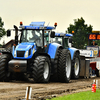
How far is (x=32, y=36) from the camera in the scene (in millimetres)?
17688

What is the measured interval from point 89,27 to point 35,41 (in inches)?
2672

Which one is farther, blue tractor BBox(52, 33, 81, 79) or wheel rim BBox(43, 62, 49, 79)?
blue tractor BBox(52, 33, 81, 79)

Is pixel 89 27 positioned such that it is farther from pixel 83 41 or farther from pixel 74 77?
pixel 74 77

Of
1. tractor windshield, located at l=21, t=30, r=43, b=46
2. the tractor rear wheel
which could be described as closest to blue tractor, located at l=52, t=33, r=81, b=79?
tractor windshield, located at l=21, t=30, r=43, b=46

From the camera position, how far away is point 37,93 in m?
12.3

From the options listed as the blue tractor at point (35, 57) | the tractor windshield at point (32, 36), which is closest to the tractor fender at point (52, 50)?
the blue tractor at point (35, 57)

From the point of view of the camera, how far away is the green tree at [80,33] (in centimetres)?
8166

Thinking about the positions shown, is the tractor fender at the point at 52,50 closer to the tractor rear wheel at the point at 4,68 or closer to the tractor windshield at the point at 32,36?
the tractor windshield at the point at 32,36

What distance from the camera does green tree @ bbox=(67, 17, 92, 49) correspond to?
81.7 meters

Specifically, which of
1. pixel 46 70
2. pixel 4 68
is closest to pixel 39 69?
pixel 46 70

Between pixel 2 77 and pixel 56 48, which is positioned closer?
pixel 2 77

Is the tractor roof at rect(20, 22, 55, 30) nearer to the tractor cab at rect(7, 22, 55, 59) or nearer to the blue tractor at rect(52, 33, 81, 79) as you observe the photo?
the tractor cab at rect(7, 22, 55, 59)

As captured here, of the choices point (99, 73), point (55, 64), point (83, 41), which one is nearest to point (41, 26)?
point (55, 64)

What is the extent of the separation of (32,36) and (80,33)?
6690 cm
